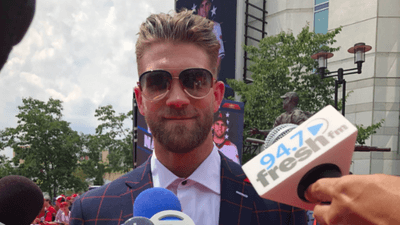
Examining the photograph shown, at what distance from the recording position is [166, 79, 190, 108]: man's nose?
174 centimetres

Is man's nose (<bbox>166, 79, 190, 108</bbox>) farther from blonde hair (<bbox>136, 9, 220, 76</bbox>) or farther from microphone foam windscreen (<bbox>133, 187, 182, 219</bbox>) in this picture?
microphone foam windscreen (<bbox>133, 187, 182, 219</bbox>)

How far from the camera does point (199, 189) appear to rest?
1.96 m

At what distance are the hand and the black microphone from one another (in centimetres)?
82

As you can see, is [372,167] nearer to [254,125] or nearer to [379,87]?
[379,87]

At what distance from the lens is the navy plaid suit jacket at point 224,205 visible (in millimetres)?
1882

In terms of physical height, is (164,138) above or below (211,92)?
below

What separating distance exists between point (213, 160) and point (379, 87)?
20.7m

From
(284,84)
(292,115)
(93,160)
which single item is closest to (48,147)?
(93,160)

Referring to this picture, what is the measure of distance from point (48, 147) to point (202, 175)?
1759 centimetres

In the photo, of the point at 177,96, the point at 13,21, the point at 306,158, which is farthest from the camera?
the point at 177,96

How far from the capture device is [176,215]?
1156mm

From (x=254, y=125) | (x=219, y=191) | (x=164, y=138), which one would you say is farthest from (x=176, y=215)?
(x=254, y=125)

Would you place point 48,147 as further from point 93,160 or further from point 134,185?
point 134,185

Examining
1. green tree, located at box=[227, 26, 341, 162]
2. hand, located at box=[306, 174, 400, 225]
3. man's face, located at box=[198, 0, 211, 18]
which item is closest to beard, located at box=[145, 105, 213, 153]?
hand, located at box=[306, 174, 400, 225]
